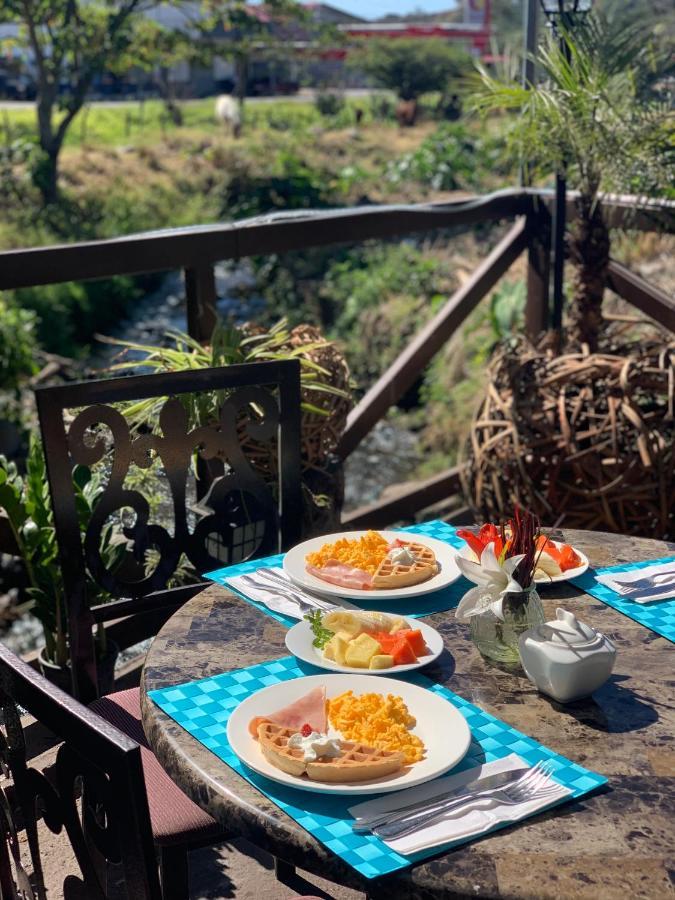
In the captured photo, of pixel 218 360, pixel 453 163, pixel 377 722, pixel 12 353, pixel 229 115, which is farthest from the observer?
pixel 229 115

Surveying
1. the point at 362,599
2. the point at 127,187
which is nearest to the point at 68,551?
the point at 362,599

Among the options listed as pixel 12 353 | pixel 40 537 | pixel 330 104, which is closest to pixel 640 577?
pixel 40 537

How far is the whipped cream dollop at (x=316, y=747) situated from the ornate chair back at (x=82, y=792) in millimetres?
241

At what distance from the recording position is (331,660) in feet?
4.86

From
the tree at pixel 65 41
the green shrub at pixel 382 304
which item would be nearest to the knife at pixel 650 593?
the green shrub at pixel 382 304

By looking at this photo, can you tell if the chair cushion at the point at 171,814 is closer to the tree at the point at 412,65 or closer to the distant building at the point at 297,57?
the tree at the point at 412,65

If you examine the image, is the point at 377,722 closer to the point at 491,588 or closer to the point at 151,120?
the point at 491,588

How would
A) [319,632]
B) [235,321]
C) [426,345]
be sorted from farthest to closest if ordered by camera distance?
[235,321] < [426,345] < [319,632]

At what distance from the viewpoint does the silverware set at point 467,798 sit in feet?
3.75

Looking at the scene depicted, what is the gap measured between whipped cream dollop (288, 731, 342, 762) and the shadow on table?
1.06ft

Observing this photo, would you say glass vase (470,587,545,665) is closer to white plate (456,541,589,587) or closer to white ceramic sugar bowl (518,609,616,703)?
white ceramic sugar bowl (518,609,616,703)

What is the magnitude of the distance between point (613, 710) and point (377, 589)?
45 centimetres

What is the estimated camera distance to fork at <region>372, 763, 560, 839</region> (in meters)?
1.14

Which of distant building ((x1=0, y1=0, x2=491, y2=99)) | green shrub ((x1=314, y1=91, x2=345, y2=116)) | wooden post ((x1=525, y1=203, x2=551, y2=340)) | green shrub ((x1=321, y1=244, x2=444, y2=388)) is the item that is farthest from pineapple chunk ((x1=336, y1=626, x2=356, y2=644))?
green shrub ((x1=314, y1=91, x2=345, y2=116))
